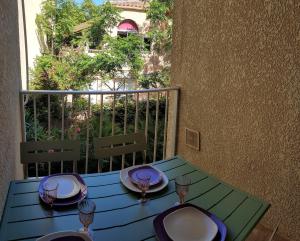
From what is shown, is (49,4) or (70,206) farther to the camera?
(49,4)

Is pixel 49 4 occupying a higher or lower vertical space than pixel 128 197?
higher

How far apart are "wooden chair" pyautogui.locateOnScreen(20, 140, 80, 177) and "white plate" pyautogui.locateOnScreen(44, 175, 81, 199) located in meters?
0.27

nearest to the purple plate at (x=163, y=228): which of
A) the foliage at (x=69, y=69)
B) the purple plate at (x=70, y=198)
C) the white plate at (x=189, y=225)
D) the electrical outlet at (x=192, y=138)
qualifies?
the white plate at (x=189, y=225)

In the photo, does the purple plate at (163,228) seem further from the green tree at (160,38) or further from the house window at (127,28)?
the house window at (127,28)

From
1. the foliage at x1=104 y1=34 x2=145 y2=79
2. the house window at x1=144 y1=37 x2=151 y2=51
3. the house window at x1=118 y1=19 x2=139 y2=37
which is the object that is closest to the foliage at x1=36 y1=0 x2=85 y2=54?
the house window at x1=118 y1=19 x2=139 y2=37

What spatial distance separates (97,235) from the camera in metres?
1.01

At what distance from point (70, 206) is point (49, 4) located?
8.56 metres

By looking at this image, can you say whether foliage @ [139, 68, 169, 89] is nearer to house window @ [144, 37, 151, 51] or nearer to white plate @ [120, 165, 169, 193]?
house window @ [144, 37, 151, 51]

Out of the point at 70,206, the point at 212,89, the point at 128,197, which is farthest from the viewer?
the point at 212,89

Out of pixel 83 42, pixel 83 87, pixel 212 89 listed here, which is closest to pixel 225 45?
pixel 212 89

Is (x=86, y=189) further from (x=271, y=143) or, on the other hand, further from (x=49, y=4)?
(x=49, y=4)

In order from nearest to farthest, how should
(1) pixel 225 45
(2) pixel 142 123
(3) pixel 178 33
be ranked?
1. (1) pixel 225 45
2. (3) pixel 178 33
3. (2) pixel 142 123

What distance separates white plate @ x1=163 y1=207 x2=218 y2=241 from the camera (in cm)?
102

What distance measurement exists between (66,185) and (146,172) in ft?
1.32
